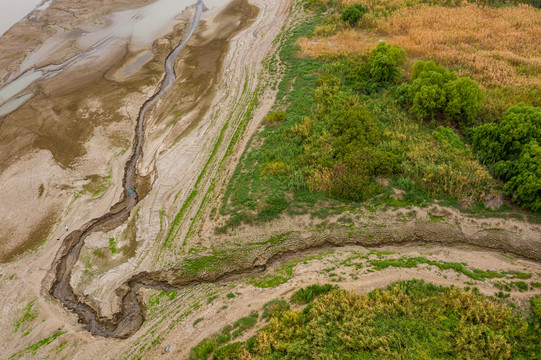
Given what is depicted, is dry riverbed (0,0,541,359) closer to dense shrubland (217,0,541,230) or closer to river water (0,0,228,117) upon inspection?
dense shrubland (217,0,541,230)

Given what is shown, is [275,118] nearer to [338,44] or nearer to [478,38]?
[338,44]

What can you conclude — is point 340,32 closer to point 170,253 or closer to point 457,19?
point 457,19

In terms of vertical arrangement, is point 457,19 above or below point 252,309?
above

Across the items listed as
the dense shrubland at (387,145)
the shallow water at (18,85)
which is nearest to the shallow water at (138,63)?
the shallow water at (18,85)

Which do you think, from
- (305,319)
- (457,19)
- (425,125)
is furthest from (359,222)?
(457,19)

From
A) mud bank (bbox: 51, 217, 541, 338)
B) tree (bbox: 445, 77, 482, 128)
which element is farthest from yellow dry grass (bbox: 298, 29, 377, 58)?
mud bank (bbox: 51, 217, 541, 338)

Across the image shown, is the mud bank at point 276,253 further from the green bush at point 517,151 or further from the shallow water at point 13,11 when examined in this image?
the shallow water at point 13,11

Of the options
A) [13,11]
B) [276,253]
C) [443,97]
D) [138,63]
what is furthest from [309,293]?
[13,11]
